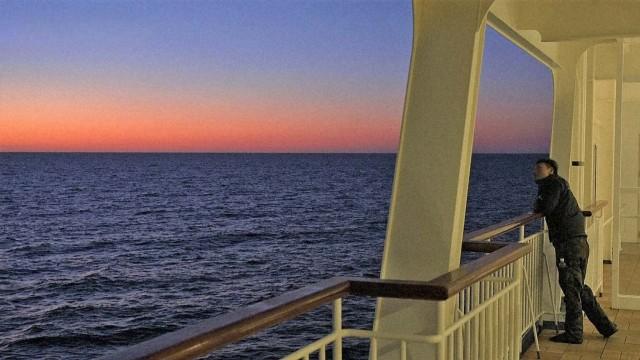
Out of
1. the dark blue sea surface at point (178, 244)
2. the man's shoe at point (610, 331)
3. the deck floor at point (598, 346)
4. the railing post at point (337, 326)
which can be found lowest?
the dark blue sea surface at point (178, 244)

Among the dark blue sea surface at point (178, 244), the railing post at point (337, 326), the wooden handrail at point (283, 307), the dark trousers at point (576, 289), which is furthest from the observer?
the dark blue sea surface at point (178, 244)

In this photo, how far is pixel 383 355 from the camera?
130 inches

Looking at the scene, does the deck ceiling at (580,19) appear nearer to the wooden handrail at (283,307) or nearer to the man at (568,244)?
the man at (568,244)

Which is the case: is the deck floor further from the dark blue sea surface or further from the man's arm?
the dark blue sea surface

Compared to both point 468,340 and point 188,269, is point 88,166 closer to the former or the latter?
point 188,269

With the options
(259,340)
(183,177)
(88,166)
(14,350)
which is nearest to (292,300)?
(259,340)

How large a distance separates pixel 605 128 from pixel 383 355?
7726 mm

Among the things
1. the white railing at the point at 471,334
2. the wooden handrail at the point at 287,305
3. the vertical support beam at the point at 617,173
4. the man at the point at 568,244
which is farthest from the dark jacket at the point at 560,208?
the wooden handrail at the point at 287,305

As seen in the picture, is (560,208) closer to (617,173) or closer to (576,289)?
(576,289)

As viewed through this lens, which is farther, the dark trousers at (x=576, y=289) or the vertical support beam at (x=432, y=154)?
the dark trousers at (x=576, y=289)

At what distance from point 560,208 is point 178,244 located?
3733 centimetres

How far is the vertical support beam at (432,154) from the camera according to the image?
350cm

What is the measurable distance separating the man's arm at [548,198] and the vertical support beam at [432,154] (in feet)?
7.17

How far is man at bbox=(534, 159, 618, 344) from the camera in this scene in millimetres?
5602
